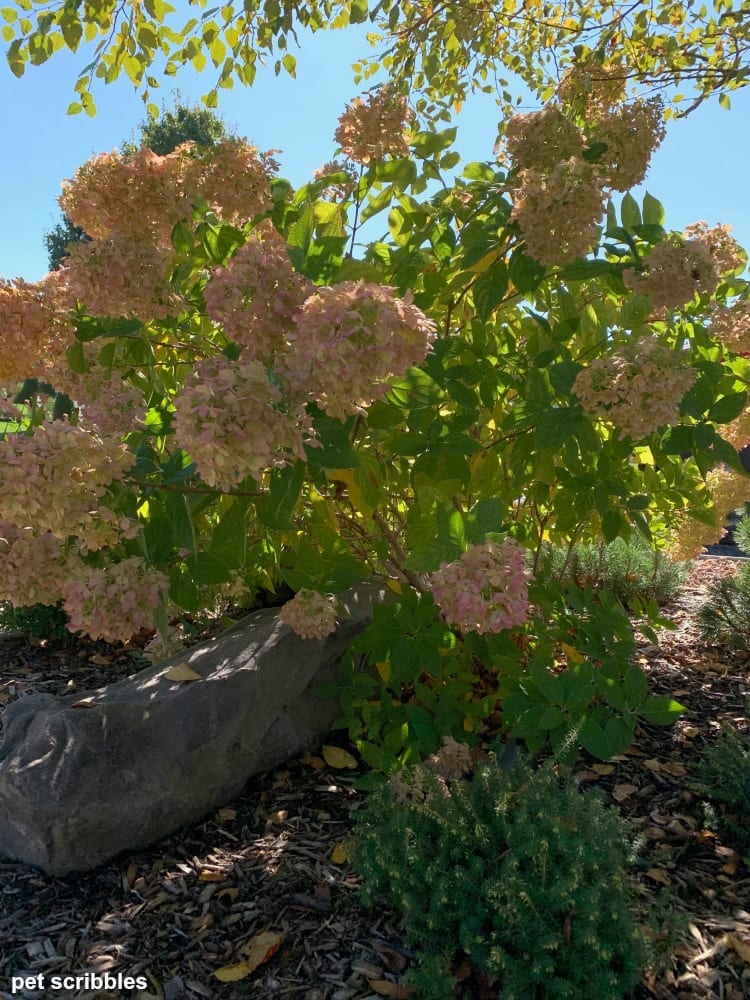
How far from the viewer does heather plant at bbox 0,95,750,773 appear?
5.11 ft

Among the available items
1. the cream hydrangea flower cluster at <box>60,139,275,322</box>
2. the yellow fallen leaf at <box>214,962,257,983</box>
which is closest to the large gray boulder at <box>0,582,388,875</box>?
the yellow fallen leaf at <box>214,962,257,983</box>

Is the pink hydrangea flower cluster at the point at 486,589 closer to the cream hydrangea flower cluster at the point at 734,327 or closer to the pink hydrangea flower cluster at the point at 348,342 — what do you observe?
the pink hydrangea flower cluster at the point at 348,342

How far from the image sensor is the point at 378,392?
1.57 m

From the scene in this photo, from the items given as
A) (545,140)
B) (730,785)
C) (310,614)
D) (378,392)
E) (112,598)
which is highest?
(545,140)

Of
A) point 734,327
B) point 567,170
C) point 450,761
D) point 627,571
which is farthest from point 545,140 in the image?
point 627,571

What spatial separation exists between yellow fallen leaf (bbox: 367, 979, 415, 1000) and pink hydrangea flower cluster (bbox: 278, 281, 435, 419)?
4.67ft

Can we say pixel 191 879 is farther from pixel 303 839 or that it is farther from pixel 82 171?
pixel 82 171

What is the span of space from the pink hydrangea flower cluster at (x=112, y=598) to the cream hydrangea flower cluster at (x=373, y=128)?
57.0 inches

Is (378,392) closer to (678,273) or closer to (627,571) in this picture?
(678,273)

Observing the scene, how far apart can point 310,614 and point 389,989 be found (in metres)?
1.08

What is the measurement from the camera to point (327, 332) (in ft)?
4.65

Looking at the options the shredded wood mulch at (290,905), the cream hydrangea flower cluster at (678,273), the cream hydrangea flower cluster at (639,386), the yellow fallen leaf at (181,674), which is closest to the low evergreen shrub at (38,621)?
the yellow fallen leaf at (181,674)

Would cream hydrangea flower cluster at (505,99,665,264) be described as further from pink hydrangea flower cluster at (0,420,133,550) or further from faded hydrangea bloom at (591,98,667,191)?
pink hydrangea flower cluster at (0,420,133,550)

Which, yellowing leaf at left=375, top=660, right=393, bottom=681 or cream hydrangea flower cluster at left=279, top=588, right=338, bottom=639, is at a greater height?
cream hydrangea flower cluster at left=279, top=588, right=338, bottom=639
